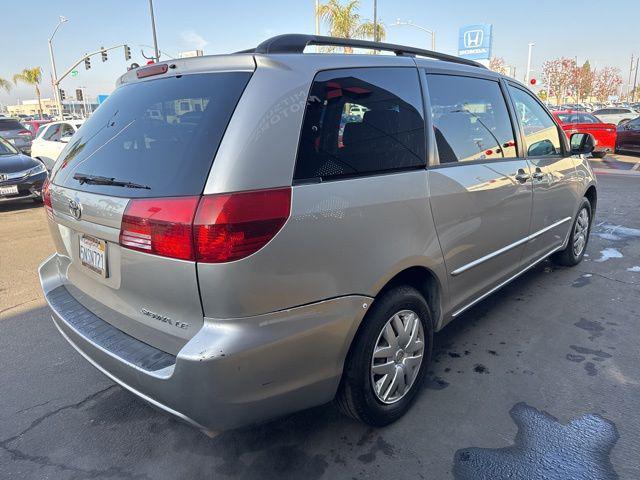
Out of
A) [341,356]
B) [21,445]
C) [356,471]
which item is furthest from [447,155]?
[21,445]

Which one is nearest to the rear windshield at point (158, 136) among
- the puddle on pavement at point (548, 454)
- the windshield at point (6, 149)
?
the puddle on pavement at point (548, 454)

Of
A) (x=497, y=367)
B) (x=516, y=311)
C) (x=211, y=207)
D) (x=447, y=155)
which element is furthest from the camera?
(x=516, y=311)

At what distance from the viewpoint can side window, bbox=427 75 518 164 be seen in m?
2.71

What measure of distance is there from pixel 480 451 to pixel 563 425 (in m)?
0.53

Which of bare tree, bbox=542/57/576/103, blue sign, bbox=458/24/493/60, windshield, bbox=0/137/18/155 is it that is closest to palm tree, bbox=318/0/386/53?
blue sign, bbox=458/24/493/60

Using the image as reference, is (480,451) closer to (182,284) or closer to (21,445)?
(182,284)

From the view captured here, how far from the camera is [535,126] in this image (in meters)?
3.88

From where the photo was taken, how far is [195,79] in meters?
2.09

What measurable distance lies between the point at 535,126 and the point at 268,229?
3.04m

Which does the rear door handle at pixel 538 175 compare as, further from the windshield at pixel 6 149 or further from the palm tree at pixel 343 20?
the palm tree at pixel 343 20

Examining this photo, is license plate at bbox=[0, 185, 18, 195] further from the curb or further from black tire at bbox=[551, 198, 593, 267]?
the curb

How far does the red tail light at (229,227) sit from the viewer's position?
171 cm

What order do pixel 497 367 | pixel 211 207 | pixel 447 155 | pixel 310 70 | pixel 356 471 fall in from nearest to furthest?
pixel 211 207 → pixel 310 70 → pixel 356 471 → pixel 447 155 → pixel 497 367

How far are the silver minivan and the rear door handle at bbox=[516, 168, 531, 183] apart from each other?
632mm
